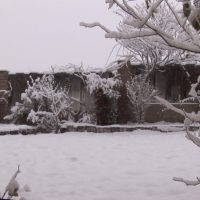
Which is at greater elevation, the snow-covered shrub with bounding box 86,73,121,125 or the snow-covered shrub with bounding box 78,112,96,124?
the snow-covered shrub with bounding box 86,73,121,125

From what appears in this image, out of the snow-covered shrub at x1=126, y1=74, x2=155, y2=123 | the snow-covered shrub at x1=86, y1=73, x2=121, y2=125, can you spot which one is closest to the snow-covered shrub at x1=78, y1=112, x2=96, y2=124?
the snow-covered shrub at x1=86, y1=73, x2=121, y2=125

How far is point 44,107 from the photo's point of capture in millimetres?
13445

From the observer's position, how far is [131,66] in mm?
16422

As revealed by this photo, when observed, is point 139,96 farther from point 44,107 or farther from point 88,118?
point 44,107

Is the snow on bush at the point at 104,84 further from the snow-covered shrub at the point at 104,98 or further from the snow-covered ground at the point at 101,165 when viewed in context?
the snow-covered ground at the point at 101,165

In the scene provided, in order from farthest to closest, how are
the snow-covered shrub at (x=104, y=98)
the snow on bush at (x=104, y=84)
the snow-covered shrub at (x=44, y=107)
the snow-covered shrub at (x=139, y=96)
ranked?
1. the snow-covered shrub at (x=139, y=96)
2. the snow on bush at (x=104, y=84)
3. the snow-covered shrub at (x=104, y=98)
4. the snow-covered shrub at (x=44, y=107)

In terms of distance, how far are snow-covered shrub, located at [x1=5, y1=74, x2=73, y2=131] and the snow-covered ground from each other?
Answer: 1.15 metres

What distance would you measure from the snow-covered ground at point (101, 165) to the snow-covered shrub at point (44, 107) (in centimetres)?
115

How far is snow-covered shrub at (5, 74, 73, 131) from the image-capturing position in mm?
12516

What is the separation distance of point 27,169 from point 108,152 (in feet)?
7.26

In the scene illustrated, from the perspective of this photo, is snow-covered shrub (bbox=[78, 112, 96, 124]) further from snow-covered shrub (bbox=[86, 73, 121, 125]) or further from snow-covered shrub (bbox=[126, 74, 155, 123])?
snow-covered shrub (bbox=[126, 74, 155, 123])

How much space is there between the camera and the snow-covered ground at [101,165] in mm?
5329

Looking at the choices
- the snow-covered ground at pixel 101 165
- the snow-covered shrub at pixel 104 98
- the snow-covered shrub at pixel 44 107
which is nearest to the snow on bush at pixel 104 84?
the snow-covered shrub at pixel 104 98

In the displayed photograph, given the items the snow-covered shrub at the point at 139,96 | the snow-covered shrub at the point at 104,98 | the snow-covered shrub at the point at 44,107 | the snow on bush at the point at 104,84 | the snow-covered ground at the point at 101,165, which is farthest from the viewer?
the snow-covered shrub at the point at 139,96
